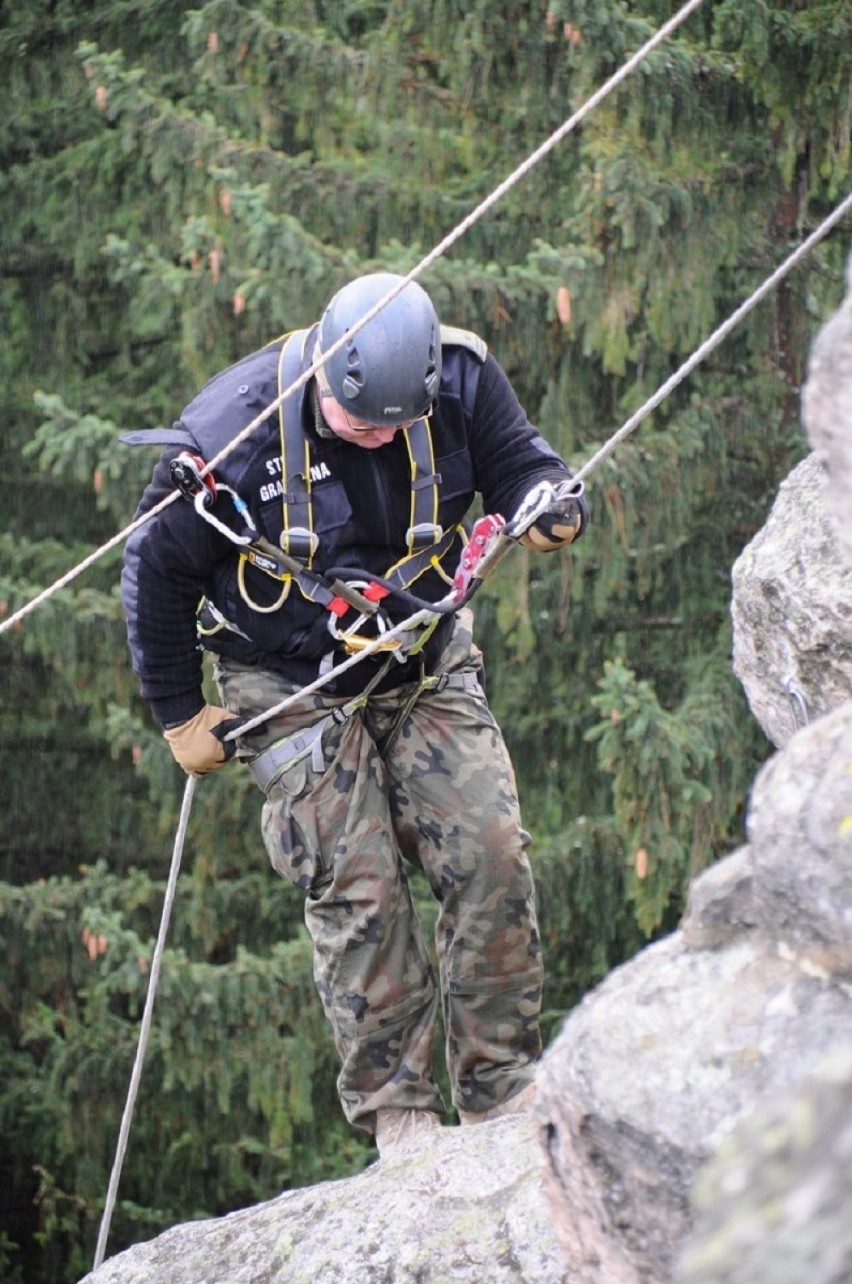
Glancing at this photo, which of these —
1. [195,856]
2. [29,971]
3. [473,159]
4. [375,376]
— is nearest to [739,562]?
[375,376]

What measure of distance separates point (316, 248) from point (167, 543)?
3864mm

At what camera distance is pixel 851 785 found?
8.73 feet

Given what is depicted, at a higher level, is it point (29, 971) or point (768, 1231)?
point (768, 1231)

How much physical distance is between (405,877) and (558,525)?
3.23 ft

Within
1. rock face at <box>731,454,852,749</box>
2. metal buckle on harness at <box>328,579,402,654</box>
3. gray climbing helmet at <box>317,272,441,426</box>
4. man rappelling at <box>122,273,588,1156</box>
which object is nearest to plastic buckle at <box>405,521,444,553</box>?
man rappelling at <box>122,273,588,1156</box>

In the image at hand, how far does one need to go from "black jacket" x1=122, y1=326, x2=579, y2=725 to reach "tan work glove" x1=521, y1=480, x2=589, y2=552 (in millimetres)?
85

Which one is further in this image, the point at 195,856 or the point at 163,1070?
the point at 163,1070

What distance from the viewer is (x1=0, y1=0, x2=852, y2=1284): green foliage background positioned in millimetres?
7582

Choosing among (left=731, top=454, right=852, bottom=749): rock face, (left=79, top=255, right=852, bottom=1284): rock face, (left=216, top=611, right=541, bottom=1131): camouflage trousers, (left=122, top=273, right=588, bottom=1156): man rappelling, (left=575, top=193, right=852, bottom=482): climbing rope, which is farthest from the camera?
(left=216, top=611, right=541, bottom=1131): camouflage trousers

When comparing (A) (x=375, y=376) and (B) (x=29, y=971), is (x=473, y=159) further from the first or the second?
(B) (x=29, y=971)

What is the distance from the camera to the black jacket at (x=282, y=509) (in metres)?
4.16

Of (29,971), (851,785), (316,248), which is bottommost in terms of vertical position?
(29,971)

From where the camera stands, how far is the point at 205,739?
4.39m

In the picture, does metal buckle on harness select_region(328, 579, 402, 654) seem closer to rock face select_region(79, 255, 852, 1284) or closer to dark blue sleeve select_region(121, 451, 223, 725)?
dark blue sleeve select_region(121, 451, 223, 725)
